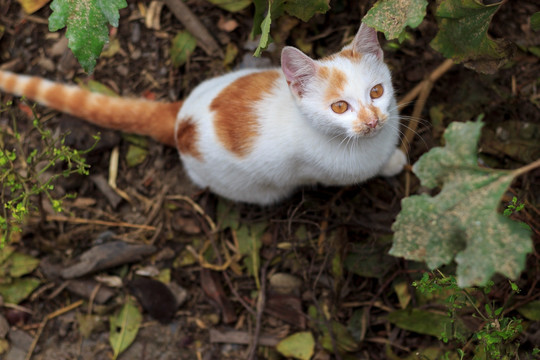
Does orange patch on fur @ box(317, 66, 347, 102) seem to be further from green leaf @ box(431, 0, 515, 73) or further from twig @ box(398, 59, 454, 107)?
twig @ box(398, 59, 454, 107)

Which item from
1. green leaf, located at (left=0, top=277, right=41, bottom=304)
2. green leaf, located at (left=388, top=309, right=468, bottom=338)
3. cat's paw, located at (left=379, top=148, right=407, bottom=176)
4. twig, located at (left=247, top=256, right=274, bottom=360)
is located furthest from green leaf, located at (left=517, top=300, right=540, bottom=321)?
green leaf, located at (left=0, top=277, right=41, bottom=304)

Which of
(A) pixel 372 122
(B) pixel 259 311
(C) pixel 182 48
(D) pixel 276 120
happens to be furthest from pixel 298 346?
(C) pixel 182 48

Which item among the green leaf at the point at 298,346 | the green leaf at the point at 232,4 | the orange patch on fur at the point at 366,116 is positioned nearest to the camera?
the orange patch on fur at the point at 366,116

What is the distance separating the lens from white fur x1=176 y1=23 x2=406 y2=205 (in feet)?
6.32

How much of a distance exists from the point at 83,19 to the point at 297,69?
2.59 feet

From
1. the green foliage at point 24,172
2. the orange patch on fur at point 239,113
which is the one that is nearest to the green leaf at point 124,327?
the green foliage at point 24,172

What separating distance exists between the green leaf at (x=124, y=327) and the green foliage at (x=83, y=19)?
1.41 metres

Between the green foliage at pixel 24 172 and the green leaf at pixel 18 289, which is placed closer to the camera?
the green foliage at pixel 24 172

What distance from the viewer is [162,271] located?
2.71 m

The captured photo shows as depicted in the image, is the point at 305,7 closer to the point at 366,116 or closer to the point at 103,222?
the point at 366,116

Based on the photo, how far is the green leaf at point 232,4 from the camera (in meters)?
2.74

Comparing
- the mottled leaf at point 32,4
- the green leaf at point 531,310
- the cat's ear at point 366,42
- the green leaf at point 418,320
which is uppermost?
the cat's ear at point 366,42

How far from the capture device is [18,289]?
8.73 feet

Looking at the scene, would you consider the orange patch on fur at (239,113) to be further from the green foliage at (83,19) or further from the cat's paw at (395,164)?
the cat's paw at (395,164)
